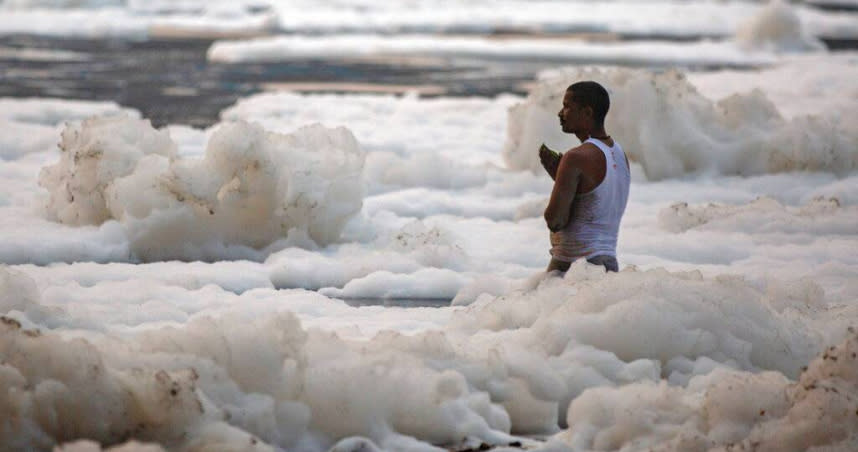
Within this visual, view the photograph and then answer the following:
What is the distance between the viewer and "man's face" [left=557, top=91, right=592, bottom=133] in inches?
235

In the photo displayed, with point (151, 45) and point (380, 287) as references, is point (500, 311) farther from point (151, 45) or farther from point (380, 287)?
point (151, 45)

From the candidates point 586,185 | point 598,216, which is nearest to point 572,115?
point 586,185

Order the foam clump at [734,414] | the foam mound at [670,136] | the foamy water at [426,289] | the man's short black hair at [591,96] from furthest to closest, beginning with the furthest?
1. the foam mound at [670,136]
2. the man's short black hair at [591,96]
3. the foamy water at [426,289]
4. the foam clump at [734,414]

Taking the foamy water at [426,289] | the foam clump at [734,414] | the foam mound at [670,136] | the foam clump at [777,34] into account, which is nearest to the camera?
the foam clump at [734,414]

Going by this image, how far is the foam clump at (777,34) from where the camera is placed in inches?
A: 921

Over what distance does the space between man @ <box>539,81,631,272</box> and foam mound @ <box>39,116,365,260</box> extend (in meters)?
1.98

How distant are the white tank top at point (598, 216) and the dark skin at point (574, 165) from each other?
32mm

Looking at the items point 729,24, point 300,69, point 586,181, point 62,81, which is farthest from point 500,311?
point 729,24

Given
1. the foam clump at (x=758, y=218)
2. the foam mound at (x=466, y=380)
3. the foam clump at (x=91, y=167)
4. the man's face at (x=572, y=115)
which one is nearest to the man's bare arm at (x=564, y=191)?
the man's face at (x=572, y=115)

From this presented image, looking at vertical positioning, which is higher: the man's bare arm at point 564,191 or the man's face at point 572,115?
the man's face at point 572,115

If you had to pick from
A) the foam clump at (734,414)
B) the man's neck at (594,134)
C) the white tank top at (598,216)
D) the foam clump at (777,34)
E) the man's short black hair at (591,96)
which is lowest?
the foam clump at (734,414)

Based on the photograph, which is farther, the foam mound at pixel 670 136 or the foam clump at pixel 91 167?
the foam mound at pixel 670 136

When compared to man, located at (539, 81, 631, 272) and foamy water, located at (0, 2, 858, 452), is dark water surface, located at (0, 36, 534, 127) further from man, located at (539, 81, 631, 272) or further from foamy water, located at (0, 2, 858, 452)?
man, located at (539, 81, 631, 272)

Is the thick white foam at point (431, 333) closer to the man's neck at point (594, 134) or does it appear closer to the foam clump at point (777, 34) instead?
the man's neck at point (594, 134)
